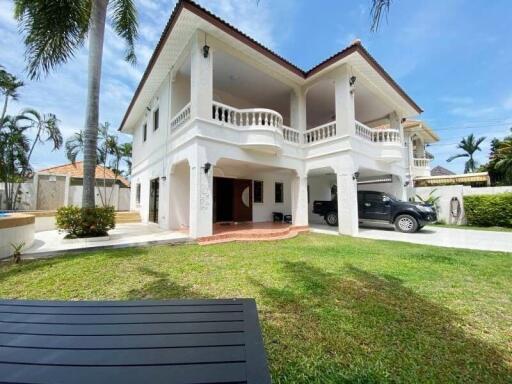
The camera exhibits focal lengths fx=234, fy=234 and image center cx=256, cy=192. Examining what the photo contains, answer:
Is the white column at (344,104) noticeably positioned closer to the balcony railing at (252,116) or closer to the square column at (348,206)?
the square column at (348,206)

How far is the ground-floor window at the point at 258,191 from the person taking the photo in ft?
44.7

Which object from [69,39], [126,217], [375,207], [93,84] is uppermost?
[69,39]

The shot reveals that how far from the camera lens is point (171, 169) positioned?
10133mm

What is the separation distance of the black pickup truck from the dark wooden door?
19.3ft

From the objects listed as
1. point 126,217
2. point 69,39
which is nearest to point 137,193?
point 126,217

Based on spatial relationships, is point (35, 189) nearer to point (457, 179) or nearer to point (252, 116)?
point (252, 116)

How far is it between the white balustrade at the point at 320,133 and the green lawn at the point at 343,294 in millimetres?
6058

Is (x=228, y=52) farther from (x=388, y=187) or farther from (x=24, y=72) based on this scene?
(x=388, y=187)

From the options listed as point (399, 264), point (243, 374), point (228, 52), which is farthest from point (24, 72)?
point (399, 264)

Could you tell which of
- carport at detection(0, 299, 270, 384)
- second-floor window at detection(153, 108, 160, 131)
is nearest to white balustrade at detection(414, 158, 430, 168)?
second-floor window at detection(153, 108, 160, 131)

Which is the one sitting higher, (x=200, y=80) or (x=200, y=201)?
(x=200, y=80)

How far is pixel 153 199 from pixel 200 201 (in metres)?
6.16

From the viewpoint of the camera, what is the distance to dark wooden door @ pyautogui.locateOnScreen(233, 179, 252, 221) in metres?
12.8

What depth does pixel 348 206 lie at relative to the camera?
10.2 metres
